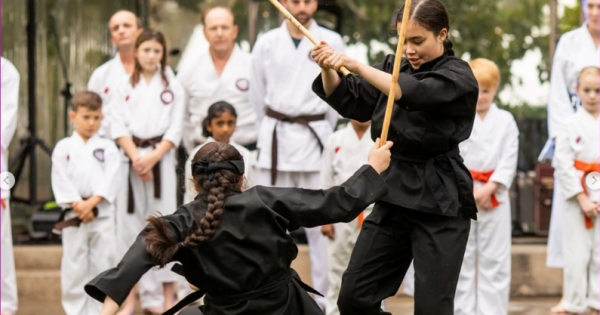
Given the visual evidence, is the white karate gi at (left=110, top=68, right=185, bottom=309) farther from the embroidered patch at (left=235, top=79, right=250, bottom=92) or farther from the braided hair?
the braided hair

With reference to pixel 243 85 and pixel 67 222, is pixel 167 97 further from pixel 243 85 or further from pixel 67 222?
pixel 67 222

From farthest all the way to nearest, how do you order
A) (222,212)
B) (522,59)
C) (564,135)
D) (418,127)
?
(522,59)
(564,135)
(418,127)
(222,212)

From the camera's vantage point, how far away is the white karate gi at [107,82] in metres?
→ 7.57

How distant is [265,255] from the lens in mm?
4441

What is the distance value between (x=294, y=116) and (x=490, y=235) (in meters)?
1.58

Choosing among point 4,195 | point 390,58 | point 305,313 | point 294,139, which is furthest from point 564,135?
point 4,195

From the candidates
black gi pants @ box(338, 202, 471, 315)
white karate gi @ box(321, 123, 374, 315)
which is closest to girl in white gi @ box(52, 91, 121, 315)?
white karate gi @ box(321, 123, 374, 315)

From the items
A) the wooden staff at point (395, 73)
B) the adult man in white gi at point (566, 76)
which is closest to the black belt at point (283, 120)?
the adult man in white gi at point (566, 76)

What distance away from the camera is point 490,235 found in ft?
22.7

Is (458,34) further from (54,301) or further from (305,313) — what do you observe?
(305,313)

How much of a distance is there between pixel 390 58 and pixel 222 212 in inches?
50.0

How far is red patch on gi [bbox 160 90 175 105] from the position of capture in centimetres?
739

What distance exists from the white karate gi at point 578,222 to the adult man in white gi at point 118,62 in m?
3.13

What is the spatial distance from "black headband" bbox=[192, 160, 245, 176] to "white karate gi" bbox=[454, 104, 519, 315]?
2.81 m
